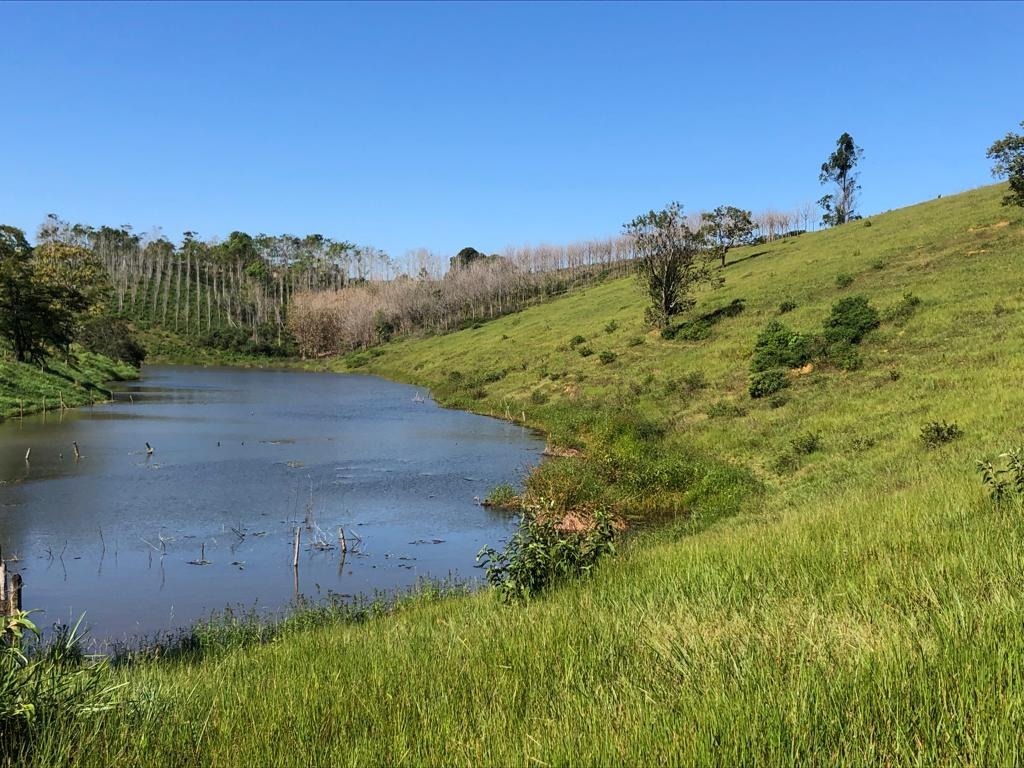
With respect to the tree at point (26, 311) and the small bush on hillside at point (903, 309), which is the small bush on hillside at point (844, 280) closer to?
the small bush on hillside at point (903, 309)

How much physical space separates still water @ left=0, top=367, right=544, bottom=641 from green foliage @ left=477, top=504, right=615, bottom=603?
6.13 meters

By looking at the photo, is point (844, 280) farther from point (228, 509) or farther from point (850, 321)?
point (228, 509)

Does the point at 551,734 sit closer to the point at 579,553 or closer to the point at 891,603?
the point at 891,603

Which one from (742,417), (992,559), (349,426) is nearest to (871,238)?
(742,417)

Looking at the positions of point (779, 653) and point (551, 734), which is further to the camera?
point (779, 653)

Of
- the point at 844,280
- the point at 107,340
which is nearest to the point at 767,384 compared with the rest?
the point at 844,280

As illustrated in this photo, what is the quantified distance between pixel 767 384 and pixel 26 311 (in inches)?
1814

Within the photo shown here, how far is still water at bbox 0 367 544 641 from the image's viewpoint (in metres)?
14.5

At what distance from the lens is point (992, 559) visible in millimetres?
5898

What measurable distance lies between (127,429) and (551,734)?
39.1m

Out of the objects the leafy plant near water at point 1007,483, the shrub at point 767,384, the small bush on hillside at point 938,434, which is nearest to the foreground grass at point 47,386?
the shrub at point 767,384

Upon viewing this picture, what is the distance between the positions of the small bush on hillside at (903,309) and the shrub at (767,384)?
25.7 feet

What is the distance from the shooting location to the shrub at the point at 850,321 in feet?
108

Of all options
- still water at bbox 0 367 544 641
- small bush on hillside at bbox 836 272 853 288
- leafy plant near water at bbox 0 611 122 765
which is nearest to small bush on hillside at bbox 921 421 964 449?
still water at bbox 0 367 544 641
